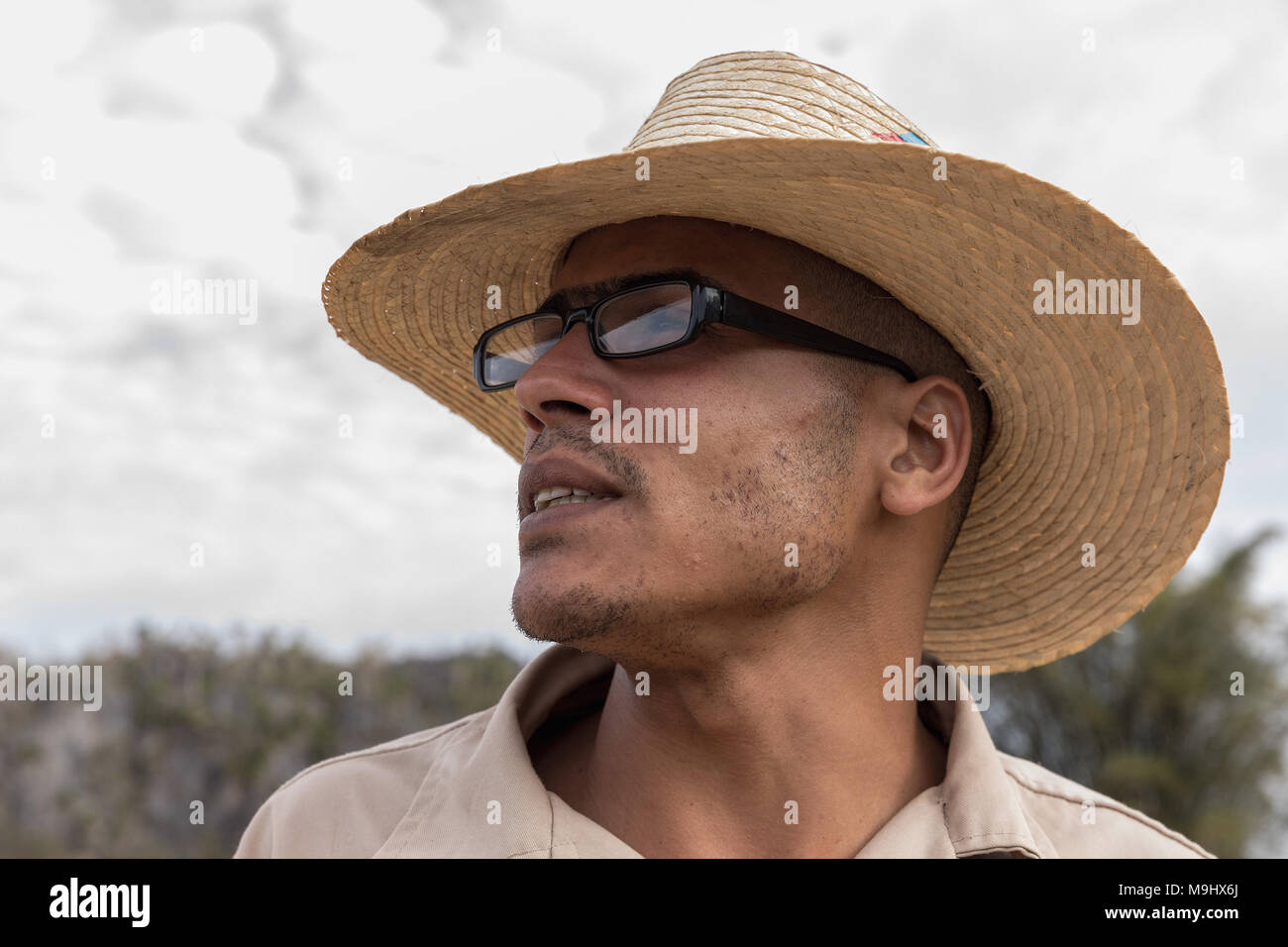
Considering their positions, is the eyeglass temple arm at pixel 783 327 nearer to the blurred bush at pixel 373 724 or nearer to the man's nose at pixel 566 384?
the man's nose at pixel 566 384

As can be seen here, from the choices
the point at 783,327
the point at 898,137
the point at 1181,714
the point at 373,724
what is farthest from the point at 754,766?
the point at 1181,714

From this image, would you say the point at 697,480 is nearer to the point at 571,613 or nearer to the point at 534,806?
the point at 571,613

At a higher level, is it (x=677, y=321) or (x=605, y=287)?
(x=605, y=287)

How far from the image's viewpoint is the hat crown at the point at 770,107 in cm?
246

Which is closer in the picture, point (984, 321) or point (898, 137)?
point (898, 137)

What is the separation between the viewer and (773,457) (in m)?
2.45

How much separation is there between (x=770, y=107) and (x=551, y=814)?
163 cm

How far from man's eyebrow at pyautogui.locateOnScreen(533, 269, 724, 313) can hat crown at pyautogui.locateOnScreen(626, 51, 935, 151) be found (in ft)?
0.95

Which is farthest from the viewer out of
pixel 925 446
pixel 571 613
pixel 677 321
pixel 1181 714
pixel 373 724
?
pixel 1181 714

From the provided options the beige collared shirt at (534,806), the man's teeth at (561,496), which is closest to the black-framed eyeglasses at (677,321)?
the man's teeth at (561,496)

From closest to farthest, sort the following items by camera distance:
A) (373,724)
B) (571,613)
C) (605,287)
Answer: (571,613)
(605,287)
(373,724)

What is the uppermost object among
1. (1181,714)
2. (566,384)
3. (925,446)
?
(566,384)

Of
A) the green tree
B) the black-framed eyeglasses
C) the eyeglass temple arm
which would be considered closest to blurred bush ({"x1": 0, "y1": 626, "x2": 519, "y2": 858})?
the green tree
